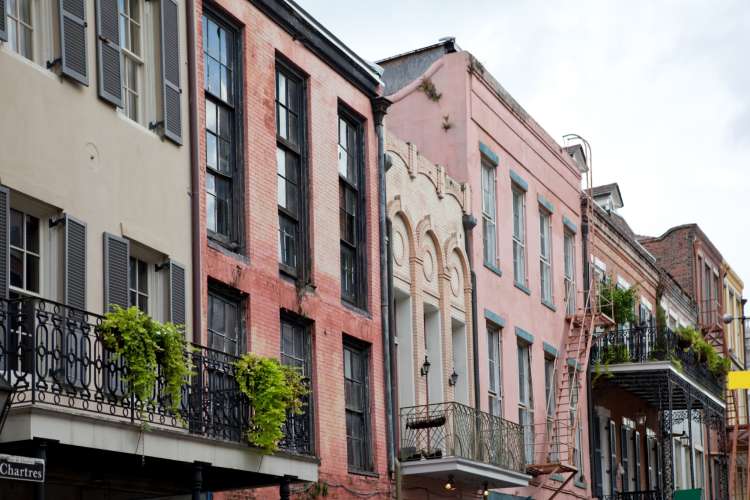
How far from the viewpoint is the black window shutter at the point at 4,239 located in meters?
14.2

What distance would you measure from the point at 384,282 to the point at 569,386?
970 centimetres

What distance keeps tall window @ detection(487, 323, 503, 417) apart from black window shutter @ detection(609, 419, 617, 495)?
7.48 metres

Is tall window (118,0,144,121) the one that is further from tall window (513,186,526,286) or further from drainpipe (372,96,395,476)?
tall window (513,186,526,286)

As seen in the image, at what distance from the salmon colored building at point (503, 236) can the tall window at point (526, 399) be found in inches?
0.9

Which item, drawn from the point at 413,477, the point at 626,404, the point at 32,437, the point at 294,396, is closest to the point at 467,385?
the point at 413,477

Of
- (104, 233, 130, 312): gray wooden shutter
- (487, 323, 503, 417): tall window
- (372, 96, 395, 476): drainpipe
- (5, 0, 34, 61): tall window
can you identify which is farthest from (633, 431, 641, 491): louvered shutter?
(5, 0, 34, 61): tall window

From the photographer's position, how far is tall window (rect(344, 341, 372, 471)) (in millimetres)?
22062

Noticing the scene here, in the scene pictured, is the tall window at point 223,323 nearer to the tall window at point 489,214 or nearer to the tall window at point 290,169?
the tall window at point 290,169

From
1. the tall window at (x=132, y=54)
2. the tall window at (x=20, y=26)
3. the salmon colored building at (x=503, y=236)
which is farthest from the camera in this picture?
the salmon colored building at (x=503, y=236)

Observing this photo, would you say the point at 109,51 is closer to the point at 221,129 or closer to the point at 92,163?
the point at 92,163

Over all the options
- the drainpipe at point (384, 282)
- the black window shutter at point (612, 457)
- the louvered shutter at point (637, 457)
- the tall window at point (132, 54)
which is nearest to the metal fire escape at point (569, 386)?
the black window shutter at point (612, 457)

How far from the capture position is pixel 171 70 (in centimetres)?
1777

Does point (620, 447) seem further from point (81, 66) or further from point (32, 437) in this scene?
point (32, 437)

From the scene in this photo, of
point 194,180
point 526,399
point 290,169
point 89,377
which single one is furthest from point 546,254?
point 89,377
